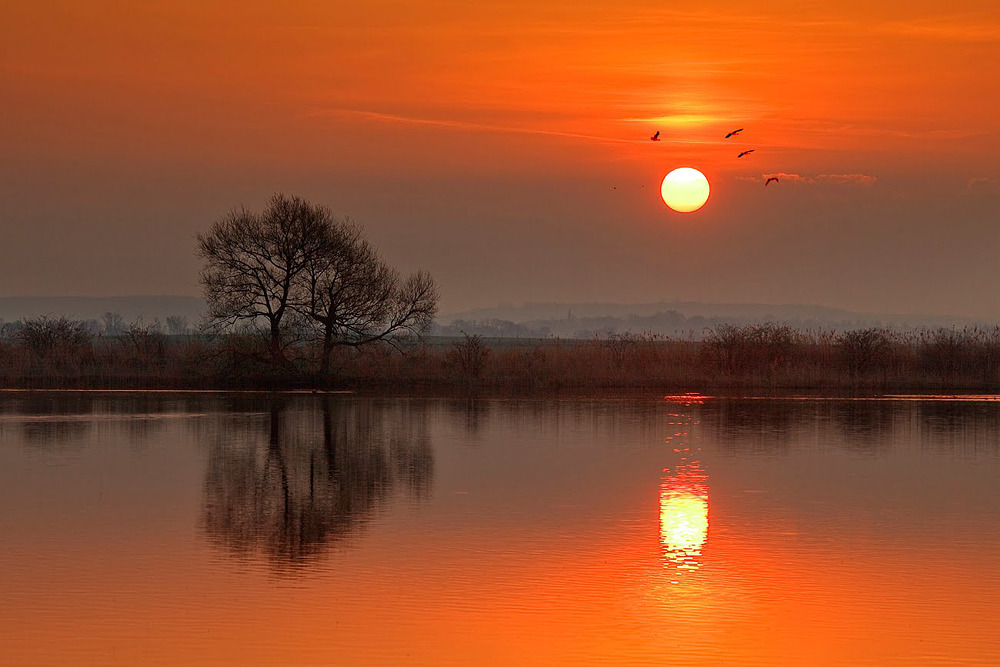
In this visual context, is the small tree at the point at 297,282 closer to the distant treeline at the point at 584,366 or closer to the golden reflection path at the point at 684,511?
the distant treeline at the point at 584,366

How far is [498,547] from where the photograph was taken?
48.3ft

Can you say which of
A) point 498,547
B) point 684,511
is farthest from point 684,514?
point 498,547

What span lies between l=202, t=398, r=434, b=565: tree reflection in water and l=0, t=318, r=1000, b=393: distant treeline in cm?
1310

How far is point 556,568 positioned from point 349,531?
336 cm

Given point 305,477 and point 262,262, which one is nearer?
point 305,477

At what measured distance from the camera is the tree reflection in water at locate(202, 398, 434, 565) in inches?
617

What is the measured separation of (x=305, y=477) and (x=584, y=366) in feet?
89.5

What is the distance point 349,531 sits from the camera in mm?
15875

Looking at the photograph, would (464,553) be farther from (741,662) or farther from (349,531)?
(741,662)

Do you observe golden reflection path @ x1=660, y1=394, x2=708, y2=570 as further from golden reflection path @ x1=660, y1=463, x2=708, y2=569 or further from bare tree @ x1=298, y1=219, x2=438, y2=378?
bare tree @ x1=298, y1=219, x2=438, y2=378

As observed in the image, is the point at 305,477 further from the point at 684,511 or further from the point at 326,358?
the point at 326,358

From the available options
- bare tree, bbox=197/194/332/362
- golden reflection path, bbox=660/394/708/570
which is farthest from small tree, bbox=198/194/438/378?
golden reflection path, bbox=660/394/708/570

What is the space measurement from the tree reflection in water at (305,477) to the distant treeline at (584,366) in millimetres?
13101

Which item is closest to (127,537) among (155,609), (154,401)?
(155,609)
